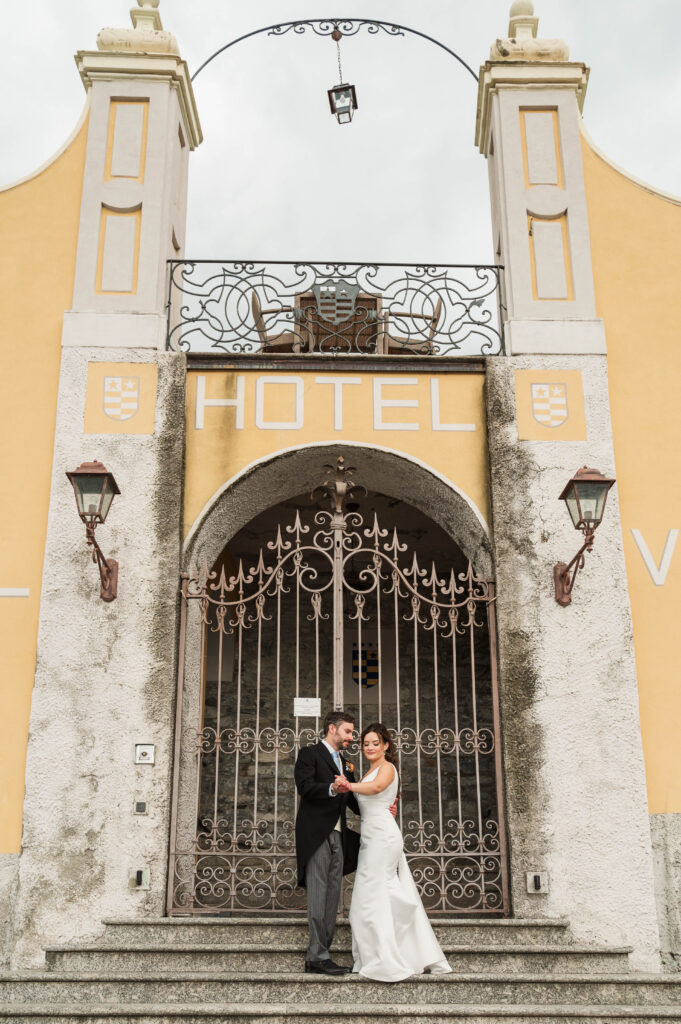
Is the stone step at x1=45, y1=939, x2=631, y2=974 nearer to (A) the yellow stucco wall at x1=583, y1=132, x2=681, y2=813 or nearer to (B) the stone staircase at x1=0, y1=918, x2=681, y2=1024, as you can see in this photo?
(B) the stone staircase at x1=0, y1=918, x2=681, y2=1024

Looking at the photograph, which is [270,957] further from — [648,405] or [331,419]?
[648,405]

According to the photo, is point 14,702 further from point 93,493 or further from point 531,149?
point 531,149

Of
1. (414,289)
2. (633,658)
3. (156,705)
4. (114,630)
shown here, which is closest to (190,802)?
(156,705)

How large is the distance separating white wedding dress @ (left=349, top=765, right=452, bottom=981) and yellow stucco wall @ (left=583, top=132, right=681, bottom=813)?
6.10 ft

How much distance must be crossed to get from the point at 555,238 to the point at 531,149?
0.81 meters

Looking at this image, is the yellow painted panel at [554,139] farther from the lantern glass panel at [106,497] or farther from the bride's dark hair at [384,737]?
the bride's dark hair at [384,737]

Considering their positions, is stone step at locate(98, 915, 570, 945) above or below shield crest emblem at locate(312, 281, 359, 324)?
below

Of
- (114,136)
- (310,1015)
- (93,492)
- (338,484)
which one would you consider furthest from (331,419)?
(310,1015)

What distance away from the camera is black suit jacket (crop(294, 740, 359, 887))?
5594mm

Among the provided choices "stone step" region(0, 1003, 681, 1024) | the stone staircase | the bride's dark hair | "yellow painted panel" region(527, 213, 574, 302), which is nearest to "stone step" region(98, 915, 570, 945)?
the stone staircase

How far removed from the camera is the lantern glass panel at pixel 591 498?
6.20 meters

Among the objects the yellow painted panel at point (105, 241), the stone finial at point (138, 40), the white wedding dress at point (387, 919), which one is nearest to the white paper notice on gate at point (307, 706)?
the white wedding dress at point (387, 919)

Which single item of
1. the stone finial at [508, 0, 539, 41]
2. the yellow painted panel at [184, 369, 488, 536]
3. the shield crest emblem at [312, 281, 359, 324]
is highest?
the stone finial at [508, 0, 539, 41]

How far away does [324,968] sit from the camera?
5391 mm
